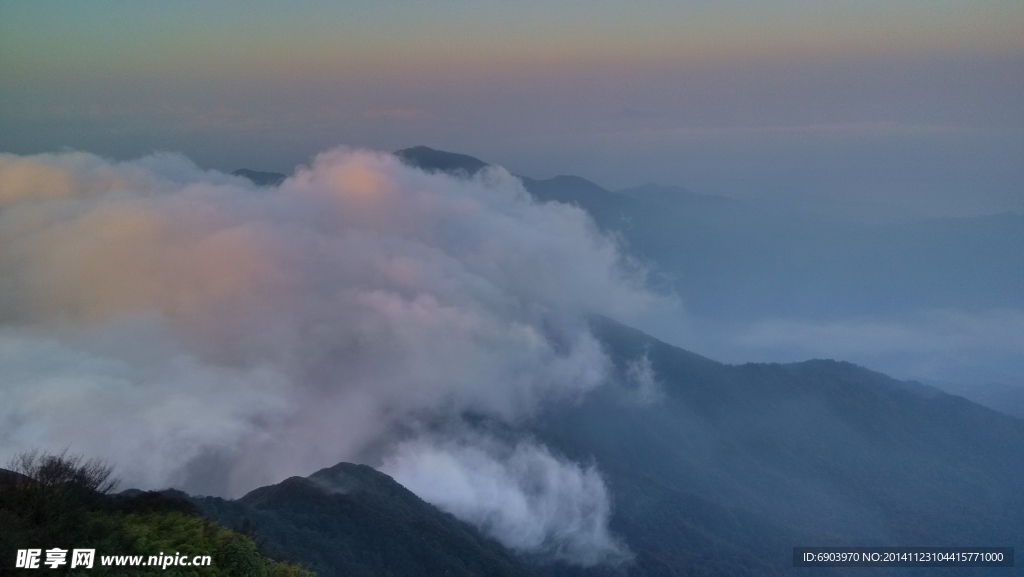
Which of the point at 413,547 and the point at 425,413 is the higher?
the point at 425,413

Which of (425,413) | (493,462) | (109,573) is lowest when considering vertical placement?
(109,573)

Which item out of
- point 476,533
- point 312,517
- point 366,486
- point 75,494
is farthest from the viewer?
point 476,533

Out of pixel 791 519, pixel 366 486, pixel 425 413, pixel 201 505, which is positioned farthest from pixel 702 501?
pixel 201 505

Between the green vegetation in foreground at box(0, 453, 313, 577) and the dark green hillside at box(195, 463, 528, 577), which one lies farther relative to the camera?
the dark green hillside at box(195, 463, 528, 577)

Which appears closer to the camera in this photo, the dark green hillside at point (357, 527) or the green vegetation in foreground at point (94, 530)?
the green vegetation in foreground at point (94, 530)

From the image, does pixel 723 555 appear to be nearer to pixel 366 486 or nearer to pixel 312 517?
pixel 366 486

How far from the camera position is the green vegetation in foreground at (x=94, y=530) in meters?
28.0

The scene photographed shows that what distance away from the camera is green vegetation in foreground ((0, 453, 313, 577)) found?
91.9 feet

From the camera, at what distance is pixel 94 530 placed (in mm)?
29750

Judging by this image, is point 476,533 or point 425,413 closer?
point 476,533

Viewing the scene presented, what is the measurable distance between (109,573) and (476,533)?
300 ft

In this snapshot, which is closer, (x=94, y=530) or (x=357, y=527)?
(x=94, y=530)

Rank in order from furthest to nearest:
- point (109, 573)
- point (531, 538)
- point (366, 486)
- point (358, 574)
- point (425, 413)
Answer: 1. point (425, 413)
2. point (531, 538)
3. point (366, 486)
4. point (358, 574)
5. point (109, 573)

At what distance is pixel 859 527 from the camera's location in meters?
200
